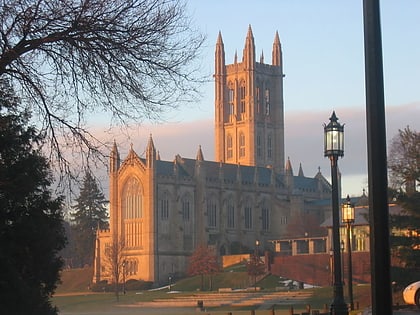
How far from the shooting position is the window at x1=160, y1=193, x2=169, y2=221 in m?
110

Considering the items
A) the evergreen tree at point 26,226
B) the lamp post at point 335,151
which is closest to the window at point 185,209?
the evergreen tree at point 26,226

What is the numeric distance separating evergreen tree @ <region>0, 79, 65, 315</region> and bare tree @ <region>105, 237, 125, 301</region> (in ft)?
265

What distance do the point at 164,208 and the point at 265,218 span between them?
59.2 feet

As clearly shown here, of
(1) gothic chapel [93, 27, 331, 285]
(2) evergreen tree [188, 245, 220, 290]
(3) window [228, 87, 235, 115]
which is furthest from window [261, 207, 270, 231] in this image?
(3) window [228, 87, 235, 115]

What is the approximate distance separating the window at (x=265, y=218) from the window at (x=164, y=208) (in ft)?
55.2

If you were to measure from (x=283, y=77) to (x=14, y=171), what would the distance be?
137488 mm

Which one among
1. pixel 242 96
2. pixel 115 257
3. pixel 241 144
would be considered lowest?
pixel 115 257

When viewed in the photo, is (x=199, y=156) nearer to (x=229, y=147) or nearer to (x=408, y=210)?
(x=229, y=147)

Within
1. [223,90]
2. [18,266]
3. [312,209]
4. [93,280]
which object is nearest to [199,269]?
[93,280]

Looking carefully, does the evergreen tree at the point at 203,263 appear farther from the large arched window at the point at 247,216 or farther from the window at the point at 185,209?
the large arched window at the point at 247,216

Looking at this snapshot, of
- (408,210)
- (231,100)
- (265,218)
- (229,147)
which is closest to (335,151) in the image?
(408,210)

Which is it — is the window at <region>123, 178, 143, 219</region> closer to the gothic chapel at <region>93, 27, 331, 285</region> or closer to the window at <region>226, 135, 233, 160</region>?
the gothic chapel at <region>93, 27, 331, 285</region>

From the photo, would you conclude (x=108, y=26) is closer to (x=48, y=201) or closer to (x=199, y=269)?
(x=48, y=201)

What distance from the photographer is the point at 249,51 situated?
145875 mm
